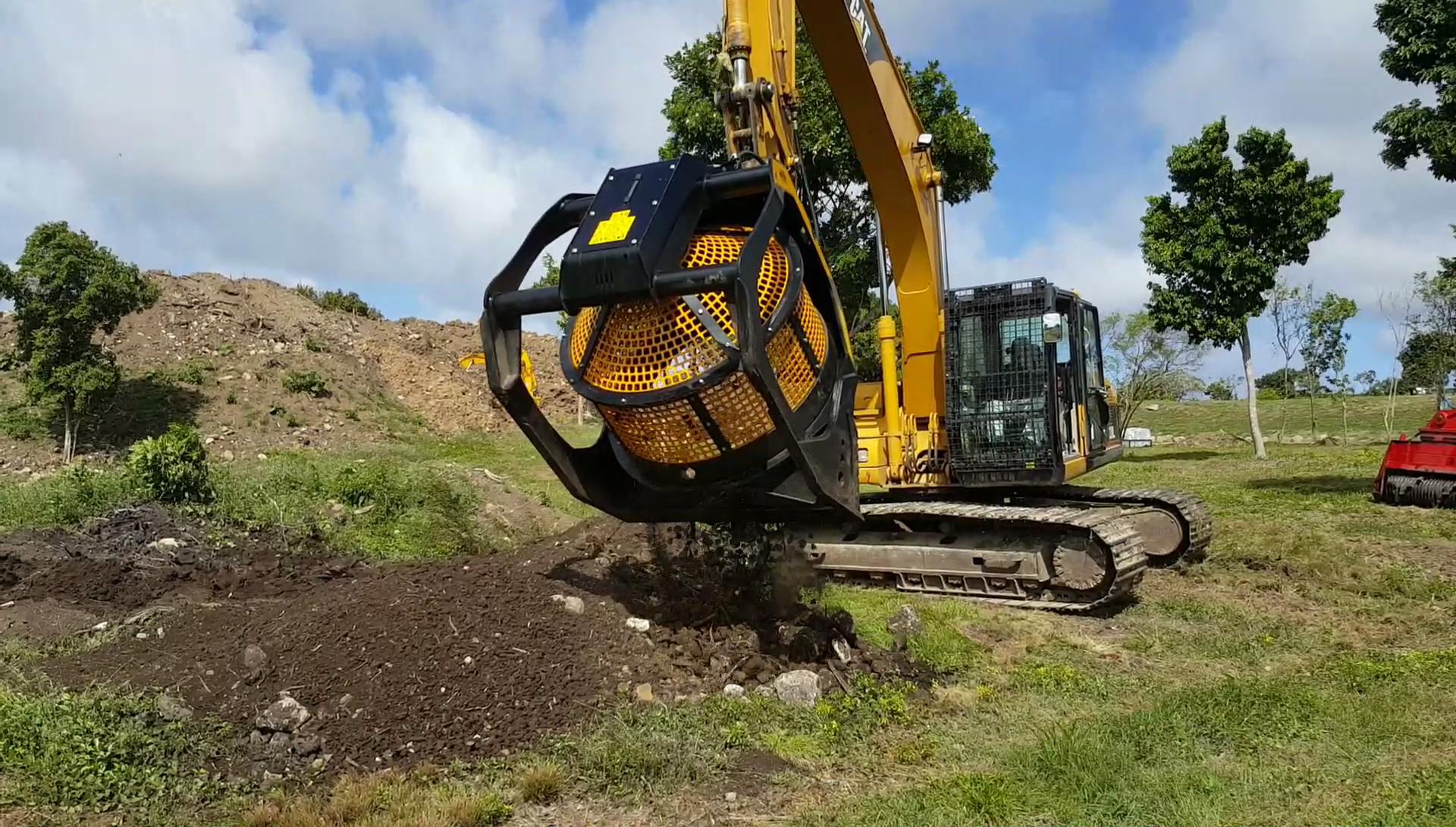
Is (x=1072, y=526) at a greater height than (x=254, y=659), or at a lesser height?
greater

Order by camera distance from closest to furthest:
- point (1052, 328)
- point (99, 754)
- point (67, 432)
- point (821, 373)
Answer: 1. point (99, 754)
2. point (821, 373)
3. point (1052, 328)
4. point (67, 432)

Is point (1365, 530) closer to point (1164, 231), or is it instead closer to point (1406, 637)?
point (1406, 637)

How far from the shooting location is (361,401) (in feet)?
85.2

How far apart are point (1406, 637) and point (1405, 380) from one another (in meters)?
34.2

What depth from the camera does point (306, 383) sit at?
24.3 metres

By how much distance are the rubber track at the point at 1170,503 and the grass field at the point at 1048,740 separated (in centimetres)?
133

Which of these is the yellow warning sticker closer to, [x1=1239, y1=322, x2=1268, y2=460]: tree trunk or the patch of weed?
the patch of weed

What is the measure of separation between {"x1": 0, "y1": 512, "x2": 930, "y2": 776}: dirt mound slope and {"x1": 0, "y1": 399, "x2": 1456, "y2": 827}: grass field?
331 mm

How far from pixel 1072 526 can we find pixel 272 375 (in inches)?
873

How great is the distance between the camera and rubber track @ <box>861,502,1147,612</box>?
7605 mm

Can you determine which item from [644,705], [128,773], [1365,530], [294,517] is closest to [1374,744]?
[644,705]

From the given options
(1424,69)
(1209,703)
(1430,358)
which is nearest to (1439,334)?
(1430,358)

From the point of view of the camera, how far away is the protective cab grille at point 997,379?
8.17m

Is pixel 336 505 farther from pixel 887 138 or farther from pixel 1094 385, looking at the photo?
pixel 1094 385
